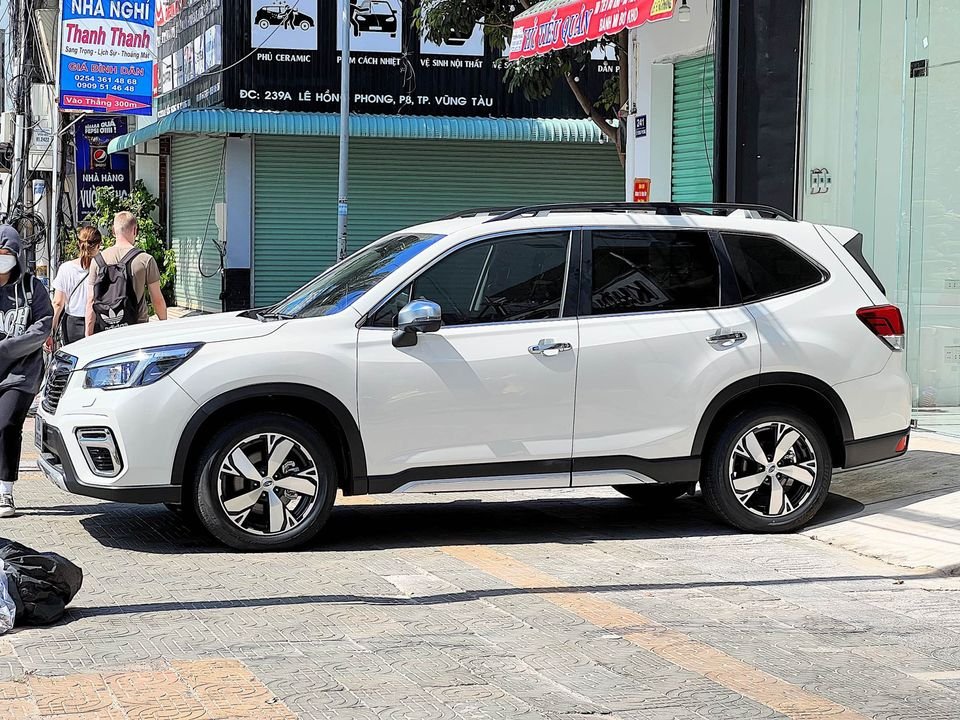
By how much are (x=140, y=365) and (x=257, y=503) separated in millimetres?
977

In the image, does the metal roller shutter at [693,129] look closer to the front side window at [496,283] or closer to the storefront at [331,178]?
the front side window at [496,283]

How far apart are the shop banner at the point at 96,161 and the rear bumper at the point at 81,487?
21.0 meters

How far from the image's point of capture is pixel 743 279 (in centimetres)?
826

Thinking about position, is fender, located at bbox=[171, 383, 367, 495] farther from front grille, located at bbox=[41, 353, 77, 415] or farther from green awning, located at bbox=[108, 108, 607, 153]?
green awning, located at bbox=[108, 108, 607, 153]

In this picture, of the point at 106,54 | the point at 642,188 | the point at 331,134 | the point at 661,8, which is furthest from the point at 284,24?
the point at 661,8

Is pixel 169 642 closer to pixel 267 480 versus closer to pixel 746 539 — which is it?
pixel 267 480

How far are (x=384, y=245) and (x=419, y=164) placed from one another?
615 inches

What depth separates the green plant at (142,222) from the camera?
25469 millimetres

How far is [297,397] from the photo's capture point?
294 inches

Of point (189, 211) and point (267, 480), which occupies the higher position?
point (189, 211)

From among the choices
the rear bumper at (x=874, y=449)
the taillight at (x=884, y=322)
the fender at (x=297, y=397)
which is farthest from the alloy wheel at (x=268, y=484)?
the taillight at (x=884, y=322)


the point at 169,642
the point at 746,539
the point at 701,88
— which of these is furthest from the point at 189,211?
the point at 169,642

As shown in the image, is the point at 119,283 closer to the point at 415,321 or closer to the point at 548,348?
the point at 415,321

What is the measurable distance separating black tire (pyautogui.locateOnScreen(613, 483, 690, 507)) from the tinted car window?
1.64m
